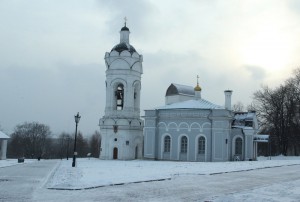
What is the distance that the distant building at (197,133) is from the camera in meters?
42.8

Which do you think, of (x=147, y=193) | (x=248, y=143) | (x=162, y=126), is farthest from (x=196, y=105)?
(x=147, y=193)

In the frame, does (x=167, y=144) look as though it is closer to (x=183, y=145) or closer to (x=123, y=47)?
(x=183, y=145)

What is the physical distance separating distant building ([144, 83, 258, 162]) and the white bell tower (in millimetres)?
1788

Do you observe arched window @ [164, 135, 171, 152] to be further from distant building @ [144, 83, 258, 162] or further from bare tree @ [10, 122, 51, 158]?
bare tree @ [10, 122, 51, 158]

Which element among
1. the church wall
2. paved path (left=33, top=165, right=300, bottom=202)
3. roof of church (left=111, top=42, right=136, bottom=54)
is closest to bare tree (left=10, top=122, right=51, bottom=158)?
roof of church (left=111, top=42, right=136, bottom=54)

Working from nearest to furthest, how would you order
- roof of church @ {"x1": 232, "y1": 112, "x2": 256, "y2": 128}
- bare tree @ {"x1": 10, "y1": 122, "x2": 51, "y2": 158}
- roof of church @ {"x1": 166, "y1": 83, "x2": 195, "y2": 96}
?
roof of church @ {"x1": 232, "y1": 112, "x2": 256, "y2": 128}
roof of church @ {"x1": 166, "y1": 83, "x2": 195, "y2": 96}
bare tree @ {"x1": 10, "y1": 122, "x2": 51, "y2": 158}

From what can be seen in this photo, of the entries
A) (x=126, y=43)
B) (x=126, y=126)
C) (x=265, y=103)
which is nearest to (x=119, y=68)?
(x=126, y=43)

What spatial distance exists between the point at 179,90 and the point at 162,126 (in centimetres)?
747

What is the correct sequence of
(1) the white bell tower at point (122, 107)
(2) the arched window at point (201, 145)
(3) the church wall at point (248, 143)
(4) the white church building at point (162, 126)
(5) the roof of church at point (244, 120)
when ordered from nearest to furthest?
(4) the white church building at point (162, 126) → (2) the arched window at point (201, 145) → (3) the church wall at point (248, 143) → (1) the white bell tower at point (122, 107) → (5) the roof of church at point (244, 120)

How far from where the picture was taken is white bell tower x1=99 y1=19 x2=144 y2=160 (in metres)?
45.7

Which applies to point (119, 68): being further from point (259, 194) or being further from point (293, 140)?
point (259, 194)

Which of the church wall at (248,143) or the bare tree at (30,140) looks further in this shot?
the bare tree at (30,140)

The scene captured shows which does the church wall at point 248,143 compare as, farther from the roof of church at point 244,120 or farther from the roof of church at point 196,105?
the roof of church at point 196,105

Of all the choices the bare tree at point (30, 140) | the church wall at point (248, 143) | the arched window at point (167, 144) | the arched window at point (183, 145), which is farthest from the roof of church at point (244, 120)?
the bare tree at point (30, 140)
